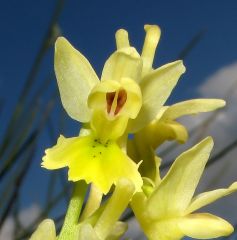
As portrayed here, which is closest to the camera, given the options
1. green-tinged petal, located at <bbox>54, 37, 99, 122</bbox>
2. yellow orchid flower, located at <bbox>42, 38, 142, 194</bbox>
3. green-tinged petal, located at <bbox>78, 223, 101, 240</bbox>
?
green-tinged petal, located at <bbox>78, 223, 101, 240</bbox>

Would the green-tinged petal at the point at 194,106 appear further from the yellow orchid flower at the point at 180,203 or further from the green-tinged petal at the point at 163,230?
the green-tinged petal at the point at 163,230

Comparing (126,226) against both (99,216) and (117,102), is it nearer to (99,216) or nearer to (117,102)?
(99,216)

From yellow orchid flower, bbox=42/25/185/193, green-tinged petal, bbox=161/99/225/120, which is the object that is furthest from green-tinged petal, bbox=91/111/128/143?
green-tinged petal, bbox=161/99/225/120

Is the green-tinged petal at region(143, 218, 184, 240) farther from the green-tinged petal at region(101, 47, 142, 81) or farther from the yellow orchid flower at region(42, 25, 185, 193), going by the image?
the green-tinged petal at region(101, 47, 142, 81)

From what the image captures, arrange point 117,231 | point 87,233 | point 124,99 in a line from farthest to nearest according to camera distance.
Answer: point 124,99 < point 117,231 < point 87,233

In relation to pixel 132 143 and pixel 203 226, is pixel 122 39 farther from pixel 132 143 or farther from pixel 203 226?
pixel 203 226

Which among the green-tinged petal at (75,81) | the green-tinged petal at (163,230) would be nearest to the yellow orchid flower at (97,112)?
the green-tinged petal at (75,81)

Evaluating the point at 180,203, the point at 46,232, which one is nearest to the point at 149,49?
the point at 180,203
